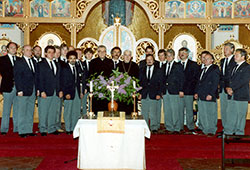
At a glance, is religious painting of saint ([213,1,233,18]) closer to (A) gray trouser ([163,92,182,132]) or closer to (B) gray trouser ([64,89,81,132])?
(A) gray trouser ([163,92,182,132])

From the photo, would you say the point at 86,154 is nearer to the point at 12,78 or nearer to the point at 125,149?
the point at 125,149

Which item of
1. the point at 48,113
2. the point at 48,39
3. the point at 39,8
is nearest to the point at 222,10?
the point at 48,39

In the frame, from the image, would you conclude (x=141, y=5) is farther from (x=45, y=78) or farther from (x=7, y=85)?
(x=7, y=85)

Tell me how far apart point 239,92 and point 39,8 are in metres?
7.22

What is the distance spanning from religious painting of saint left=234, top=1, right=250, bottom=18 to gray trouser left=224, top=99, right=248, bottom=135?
204 inches

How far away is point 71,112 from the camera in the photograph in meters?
6.84

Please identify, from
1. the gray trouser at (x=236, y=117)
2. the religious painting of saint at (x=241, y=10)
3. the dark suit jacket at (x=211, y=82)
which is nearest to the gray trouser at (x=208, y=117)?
the dark suit jacket at (x=211, y=82)

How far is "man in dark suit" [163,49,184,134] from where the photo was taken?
7.03 m

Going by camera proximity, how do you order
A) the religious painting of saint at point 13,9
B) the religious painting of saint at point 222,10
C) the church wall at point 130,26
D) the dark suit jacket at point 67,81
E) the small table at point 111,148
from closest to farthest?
the small table at point 111,148, the dark suit jacket at point 67,81, the religious painting of saint at point 13,9, the religious painting of saint at point 222,10, the church wall at point 130,26

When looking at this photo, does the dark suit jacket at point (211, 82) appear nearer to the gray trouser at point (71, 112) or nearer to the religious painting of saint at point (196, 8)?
the gray trouser at point (71, 112)

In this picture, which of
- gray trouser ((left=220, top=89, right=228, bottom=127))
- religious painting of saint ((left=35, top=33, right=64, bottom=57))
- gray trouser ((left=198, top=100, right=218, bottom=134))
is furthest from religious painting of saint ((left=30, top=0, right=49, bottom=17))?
gray trouser ((left=220, top=89, right=228, bottom=127))

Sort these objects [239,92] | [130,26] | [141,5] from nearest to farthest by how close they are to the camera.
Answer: [239,92]
[141,5]
[130,26]

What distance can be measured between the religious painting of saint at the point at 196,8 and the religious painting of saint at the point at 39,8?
482cm

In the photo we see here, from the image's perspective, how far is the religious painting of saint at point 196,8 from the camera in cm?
1045
